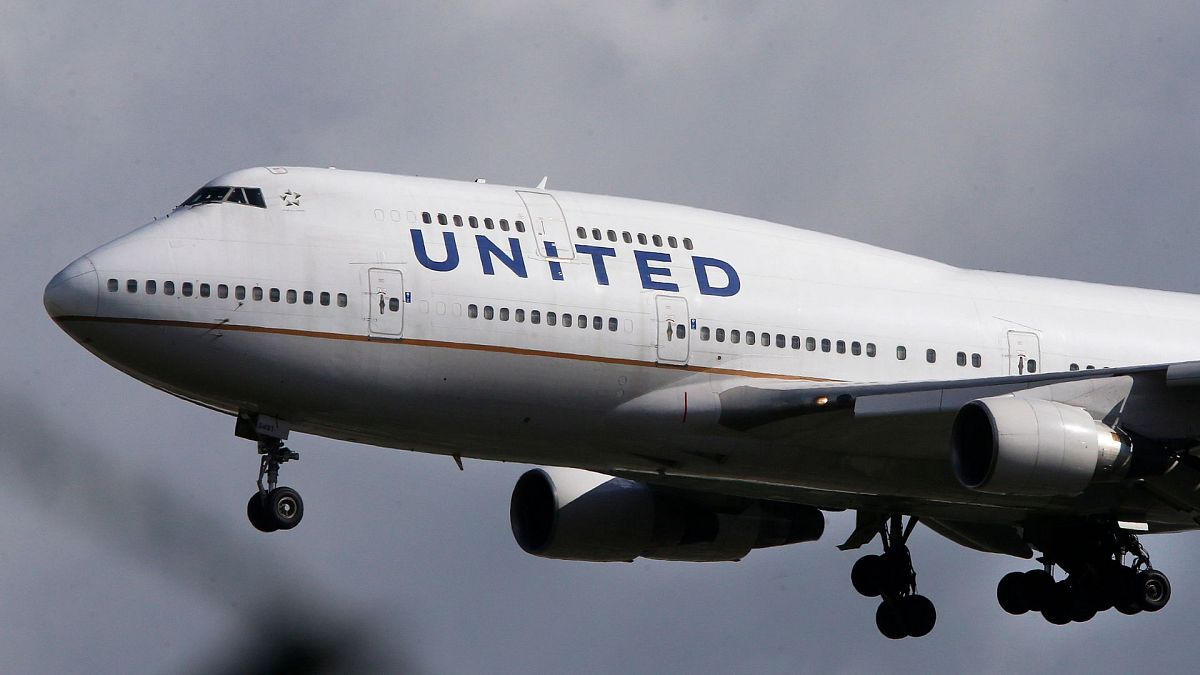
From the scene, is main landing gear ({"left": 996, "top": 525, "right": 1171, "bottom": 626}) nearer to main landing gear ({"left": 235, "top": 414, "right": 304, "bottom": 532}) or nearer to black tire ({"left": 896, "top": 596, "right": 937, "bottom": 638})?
black tire ({"left": 896, "top": 596, "right": 937, "bottom": 638})

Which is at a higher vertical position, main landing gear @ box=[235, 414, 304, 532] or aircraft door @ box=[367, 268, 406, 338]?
aircraft door @ box=[367, 268, 406, 338]

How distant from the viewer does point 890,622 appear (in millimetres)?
44000

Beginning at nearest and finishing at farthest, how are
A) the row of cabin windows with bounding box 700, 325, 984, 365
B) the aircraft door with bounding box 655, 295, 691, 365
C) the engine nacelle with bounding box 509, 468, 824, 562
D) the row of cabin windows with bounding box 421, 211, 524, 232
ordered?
the row of cabin windows with bounding box 421, 211, 524, 232 → the aircraft door with bounding box 655, 295, 691, 365 → the row of cabin windows with bounding box 700, 325, 984, 365 → the engine nacelle with bounding box 509, 468, 824, 562

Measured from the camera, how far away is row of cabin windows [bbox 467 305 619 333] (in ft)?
113

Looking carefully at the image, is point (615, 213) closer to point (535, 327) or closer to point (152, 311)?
point (535, 327)

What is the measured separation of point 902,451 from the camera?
1474 inches

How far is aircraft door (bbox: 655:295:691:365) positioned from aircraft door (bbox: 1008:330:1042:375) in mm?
6522

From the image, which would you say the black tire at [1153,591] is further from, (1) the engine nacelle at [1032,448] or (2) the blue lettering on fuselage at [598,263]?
(2) the blue lettering on fuselage at [598,263]

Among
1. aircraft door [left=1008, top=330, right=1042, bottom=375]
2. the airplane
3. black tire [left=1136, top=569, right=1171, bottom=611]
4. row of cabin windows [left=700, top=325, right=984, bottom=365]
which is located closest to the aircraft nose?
the airplane

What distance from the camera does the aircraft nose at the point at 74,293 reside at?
33.0 metres

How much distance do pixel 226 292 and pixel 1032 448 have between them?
41.4 feet

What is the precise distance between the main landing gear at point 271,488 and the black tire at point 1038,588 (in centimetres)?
1556

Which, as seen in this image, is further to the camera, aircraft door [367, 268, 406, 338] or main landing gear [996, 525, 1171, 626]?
main landing gear [996, 525, 1171, 626]

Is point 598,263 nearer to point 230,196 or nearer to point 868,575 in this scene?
point 230,196
